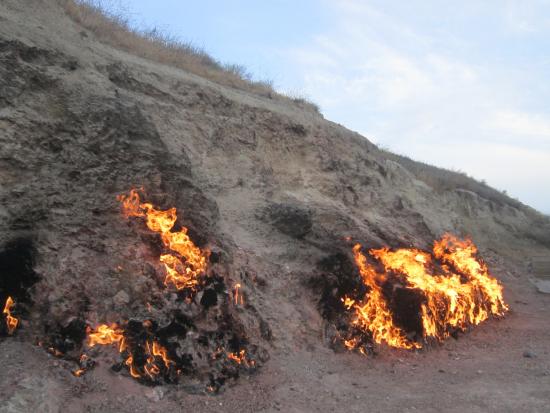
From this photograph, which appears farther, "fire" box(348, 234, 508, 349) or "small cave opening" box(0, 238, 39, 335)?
"fire" box(348, 234, 508, 349)

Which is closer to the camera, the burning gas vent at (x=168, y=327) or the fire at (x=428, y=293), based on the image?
the burning gas vent at (x=168, y=327)

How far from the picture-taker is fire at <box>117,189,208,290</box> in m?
6.01

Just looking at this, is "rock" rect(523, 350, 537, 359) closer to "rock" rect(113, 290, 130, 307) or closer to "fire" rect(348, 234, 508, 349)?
"fire" rect(348, 234, 508, 349)

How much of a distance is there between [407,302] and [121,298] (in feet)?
15.2

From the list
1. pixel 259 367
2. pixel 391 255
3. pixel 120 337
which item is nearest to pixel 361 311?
pixel 391 255

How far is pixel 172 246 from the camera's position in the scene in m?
6.22

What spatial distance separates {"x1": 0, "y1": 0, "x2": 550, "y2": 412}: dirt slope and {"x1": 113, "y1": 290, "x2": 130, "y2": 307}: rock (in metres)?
0.06

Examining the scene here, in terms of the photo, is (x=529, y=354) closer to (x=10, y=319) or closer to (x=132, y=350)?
(x=132, y=350)

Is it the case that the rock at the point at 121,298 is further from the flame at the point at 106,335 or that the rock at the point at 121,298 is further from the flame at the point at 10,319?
the flame at the point at 10,319

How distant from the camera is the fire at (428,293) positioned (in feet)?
25.3

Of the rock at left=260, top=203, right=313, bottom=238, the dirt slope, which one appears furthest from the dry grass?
the rock at left=260, top=203, right=313, bottom=238

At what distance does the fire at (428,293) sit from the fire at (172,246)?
264 centimetres

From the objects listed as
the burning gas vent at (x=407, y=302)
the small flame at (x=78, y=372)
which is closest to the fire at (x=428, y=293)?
the burning gas vent at (x=407, y=302)

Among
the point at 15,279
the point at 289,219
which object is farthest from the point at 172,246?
the point at 289,219
